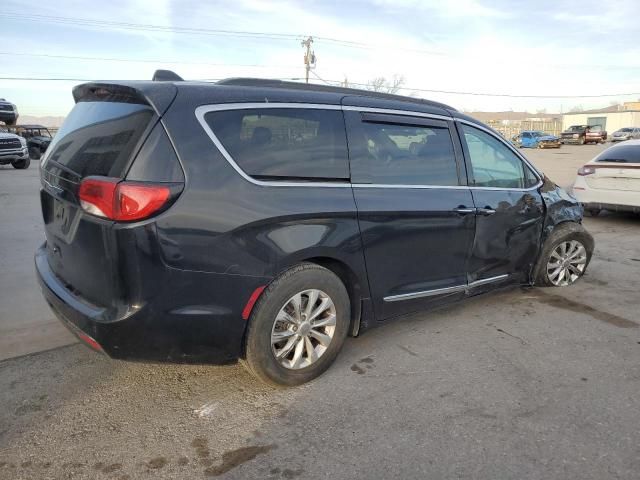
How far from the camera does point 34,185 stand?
43.5ft

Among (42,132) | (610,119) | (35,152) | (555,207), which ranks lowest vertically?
(555,207)

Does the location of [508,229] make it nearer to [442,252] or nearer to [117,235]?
[442,252]

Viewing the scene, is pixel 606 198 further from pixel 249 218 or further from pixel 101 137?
pixel 101 137

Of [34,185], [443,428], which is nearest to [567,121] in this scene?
[34,185]

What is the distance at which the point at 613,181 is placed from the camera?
8.46 m

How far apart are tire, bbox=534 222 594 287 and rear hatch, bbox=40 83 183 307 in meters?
3.76

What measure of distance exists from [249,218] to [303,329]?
0.81 m

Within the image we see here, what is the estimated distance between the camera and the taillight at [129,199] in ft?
8.04

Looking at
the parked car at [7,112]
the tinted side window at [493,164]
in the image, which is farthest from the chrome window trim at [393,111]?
the parked car at [7,112]

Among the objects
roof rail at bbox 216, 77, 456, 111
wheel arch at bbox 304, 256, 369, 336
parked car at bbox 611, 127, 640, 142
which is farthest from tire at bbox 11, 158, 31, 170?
parked car at bbox 611, 127, 640, 142

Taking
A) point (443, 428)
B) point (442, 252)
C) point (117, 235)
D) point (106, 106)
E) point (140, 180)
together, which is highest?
point (106, 106)

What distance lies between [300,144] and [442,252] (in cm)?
141

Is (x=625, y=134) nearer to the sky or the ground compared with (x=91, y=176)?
nearer to the sky

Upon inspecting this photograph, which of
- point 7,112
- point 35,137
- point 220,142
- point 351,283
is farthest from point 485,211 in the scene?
point 35,137
